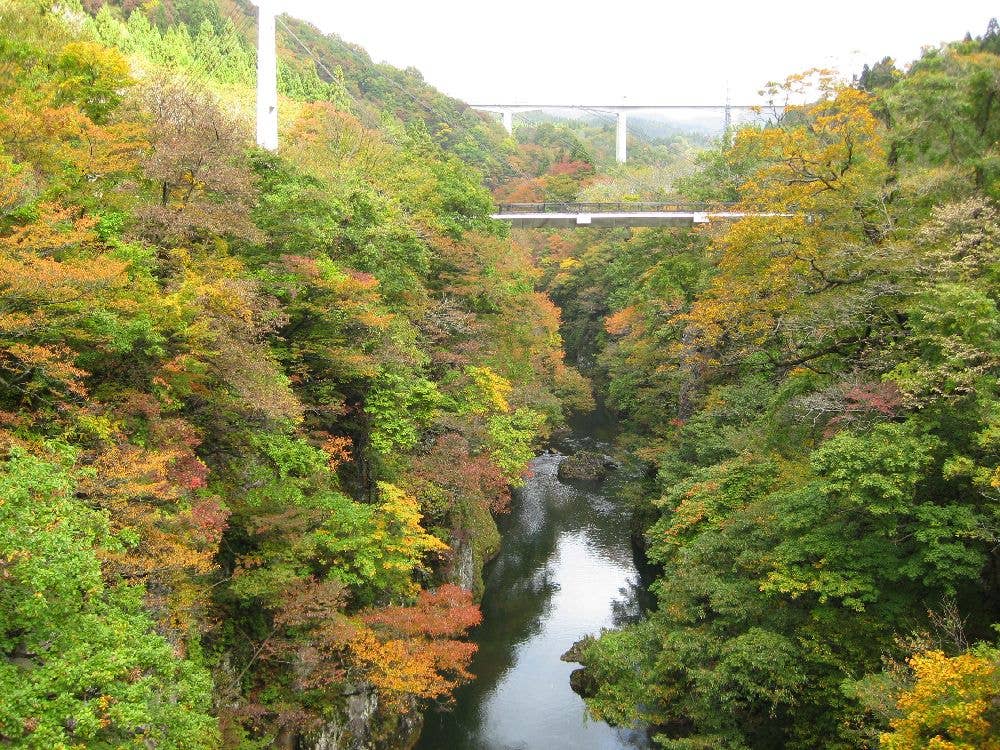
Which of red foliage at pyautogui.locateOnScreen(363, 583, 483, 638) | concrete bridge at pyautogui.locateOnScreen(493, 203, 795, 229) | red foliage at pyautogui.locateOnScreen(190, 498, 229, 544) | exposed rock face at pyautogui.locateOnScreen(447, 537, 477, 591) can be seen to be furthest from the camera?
concrete bridge at pyautogui.locateOnScreen(493, 203, 795, 229)

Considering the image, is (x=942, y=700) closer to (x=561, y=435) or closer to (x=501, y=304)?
A: (x=501, y=304)

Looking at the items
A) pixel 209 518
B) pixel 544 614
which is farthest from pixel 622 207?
pixel 209 518

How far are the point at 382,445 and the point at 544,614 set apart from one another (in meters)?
9.02

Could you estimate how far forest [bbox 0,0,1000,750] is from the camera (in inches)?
333

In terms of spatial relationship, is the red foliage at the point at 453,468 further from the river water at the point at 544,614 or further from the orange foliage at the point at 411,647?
the river water at the point at 544,614

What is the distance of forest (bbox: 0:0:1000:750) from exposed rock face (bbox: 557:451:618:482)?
10.8 metres

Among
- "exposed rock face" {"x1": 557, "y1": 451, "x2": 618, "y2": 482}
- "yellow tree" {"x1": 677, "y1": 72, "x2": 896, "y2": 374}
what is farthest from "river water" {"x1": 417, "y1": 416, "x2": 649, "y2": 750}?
"yellow tree" {"x1": 677, "y1": 72, "x2": 896, "y2": 374}

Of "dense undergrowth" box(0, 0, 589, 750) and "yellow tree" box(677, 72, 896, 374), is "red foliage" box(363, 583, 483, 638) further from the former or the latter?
"yellow tree" box(677, 72, 896, 374)

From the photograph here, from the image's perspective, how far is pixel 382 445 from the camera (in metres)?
16.6

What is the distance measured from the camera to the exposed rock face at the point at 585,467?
33031 millimetres

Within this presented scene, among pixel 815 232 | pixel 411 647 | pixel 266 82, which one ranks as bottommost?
pixel 411 647

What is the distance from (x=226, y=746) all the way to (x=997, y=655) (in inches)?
380

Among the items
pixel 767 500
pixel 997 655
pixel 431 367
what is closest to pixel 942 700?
pixel 997 655

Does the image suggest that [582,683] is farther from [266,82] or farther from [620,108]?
[620,108]
